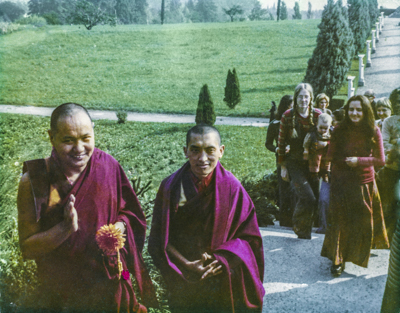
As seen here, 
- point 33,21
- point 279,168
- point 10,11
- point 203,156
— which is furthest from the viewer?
point 279,168

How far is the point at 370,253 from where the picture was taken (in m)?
4.93

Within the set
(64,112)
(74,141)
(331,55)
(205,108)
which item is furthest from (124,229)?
(331,55)

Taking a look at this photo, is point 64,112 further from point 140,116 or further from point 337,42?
point 337,42

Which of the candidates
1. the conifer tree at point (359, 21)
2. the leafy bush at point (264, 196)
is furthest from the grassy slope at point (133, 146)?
the conifer tree at point (359, 21)

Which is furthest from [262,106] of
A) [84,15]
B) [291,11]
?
[84,15]

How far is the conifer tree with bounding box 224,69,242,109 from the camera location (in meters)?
4.68

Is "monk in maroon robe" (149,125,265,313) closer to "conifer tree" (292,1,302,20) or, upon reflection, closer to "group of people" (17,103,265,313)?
"group of people" (17,103,265,313)

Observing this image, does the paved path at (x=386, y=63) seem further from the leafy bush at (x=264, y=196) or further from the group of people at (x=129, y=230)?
the group of people at (x=129, y=230)

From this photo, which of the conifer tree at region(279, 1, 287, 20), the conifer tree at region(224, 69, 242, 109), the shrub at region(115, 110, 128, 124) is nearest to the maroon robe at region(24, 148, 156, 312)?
the shrub at region(115, 110, 128, 124)

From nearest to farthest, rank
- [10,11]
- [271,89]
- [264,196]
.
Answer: [10,11] → [271,89] → [264,196]

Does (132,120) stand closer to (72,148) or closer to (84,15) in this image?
(84,15)

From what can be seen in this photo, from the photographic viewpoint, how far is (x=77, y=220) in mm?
3152

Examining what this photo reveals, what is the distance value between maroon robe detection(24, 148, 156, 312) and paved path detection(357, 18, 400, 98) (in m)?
3.29

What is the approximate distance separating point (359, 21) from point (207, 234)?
336 cm
